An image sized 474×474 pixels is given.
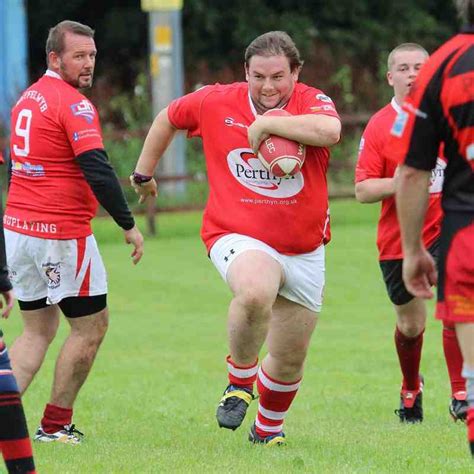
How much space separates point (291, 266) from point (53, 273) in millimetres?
1368

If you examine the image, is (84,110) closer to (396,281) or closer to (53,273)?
(53,273)

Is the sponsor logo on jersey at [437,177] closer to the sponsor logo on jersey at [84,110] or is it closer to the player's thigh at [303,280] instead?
the player's thigh at [303,280]

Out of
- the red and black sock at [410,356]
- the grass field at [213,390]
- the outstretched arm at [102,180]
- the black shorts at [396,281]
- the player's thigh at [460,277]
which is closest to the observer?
the player's thigh at [460,277]

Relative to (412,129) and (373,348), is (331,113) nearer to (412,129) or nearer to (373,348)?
(412,129)

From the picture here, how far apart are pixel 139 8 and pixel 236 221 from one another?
105 ft

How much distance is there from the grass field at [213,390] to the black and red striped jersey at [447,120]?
192 cm

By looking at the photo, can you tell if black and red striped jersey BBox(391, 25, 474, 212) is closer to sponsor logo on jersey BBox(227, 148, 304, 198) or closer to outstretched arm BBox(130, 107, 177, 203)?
sponsor logo on jersey BBox(227, 148, 304, 198)

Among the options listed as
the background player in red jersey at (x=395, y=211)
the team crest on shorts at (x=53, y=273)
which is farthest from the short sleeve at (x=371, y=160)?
the team crest on shorts at (x=53, y=273)

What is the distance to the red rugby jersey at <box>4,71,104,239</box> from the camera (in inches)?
304

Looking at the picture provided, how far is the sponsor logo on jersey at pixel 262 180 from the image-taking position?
292 inches

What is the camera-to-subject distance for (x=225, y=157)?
753cm

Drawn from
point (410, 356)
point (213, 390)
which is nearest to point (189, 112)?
point (410, 356)

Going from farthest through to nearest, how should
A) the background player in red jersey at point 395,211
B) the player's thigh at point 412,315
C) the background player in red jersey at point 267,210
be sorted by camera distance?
1. the player's thigh at point 412,315
2. the background player in red jersey at point 395,211
3. the background player in red jersey at point 267,210

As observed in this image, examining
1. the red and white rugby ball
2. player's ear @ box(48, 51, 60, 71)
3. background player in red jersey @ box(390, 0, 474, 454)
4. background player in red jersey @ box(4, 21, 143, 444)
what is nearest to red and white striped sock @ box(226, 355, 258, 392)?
background player in red jersey @ box(4, 21, 143, 444)
